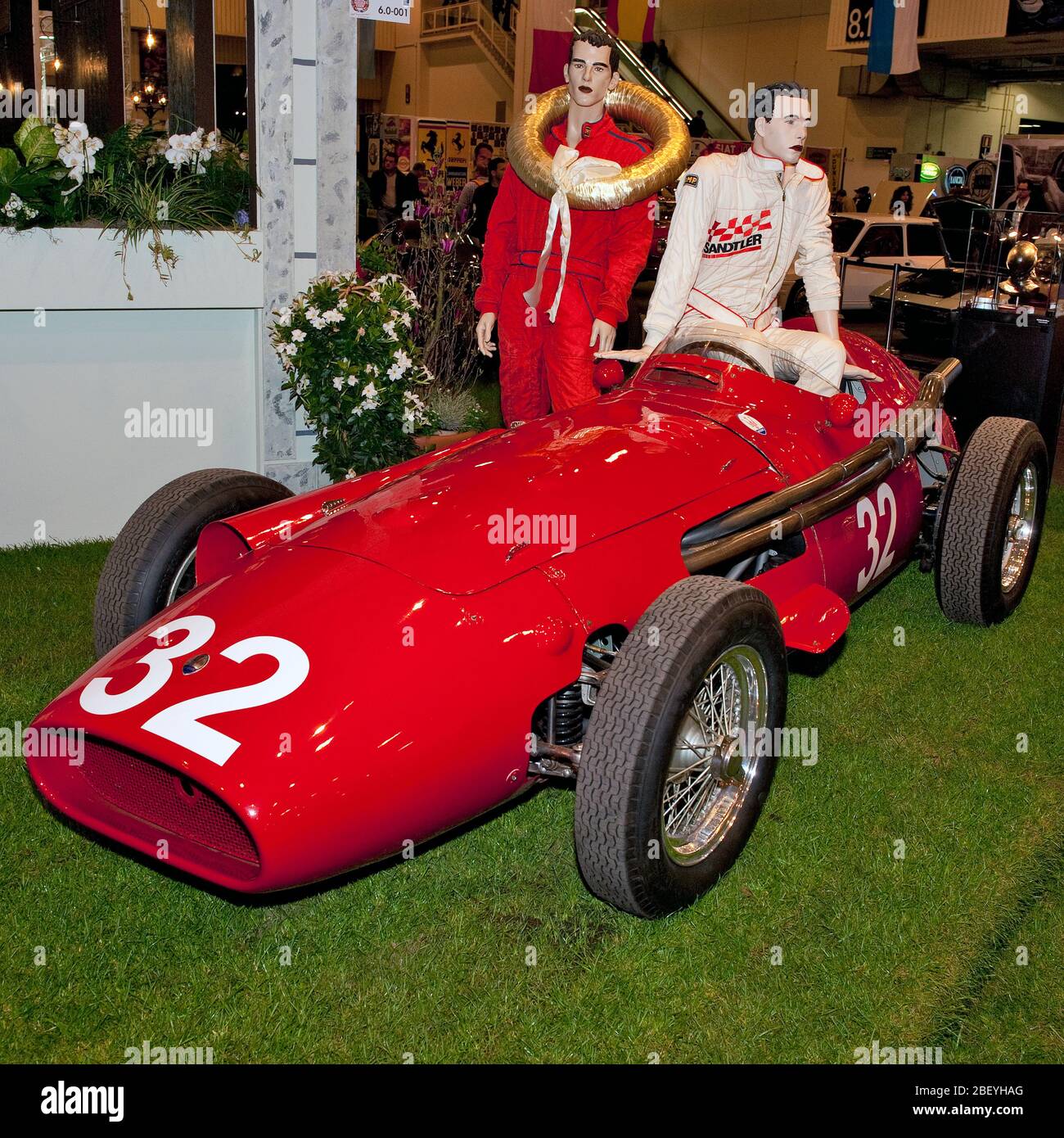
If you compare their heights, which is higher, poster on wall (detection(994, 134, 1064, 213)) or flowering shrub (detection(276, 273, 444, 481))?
poster on wall (detection(994, 134, 1064, 213))

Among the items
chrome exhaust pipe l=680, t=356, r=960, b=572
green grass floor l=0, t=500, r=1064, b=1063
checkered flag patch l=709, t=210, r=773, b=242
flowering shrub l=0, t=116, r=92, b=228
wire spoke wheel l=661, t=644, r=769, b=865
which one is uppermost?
flowering shrub l=0, t=116, r=92, b=228

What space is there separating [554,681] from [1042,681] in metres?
2.47

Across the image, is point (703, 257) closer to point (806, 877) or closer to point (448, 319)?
point (806, 877)

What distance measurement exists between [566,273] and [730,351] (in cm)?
117

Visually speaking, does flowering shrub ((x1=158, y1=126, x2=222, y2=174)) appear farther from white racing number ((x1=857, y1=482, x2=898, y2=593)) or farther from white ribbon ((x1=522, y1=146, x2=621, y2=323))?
white racing number ((x1=857, y1=482, x2=898, y2=593))

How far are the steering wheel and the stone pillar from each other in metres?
2.30

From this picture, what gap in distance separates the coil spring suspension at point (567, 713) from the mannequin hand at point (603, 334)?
2233mm

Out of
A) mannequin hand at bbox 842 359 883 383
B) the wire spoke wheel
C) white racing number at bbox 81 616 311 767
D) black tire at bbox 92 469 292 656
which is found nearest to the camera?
white racing number at bbox 81 616 311 767

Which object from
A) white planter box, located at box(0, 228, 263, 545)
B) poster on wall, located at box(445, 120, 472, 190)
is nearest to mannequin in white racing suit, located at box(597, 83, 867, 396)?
white planter box, located at box(0, 228, 263, 545)

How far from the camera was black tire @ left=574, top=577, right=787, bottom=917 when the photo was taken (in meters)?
2.56

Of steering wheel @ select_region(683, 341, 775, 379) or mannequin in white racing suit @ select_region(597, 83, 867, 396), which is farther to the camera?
mannequin in white racing suit @ select_region(597, 83, 867, 396)

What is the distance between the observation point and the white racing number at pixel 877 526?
13.2 feet

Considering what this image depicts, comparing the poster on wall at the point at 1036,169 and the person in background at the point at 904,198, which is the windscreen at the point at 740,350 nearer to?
the poster on wall at the point at 1036,169

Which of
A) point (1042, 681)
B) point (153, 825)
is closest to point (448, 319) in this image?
point (1042, 681)
